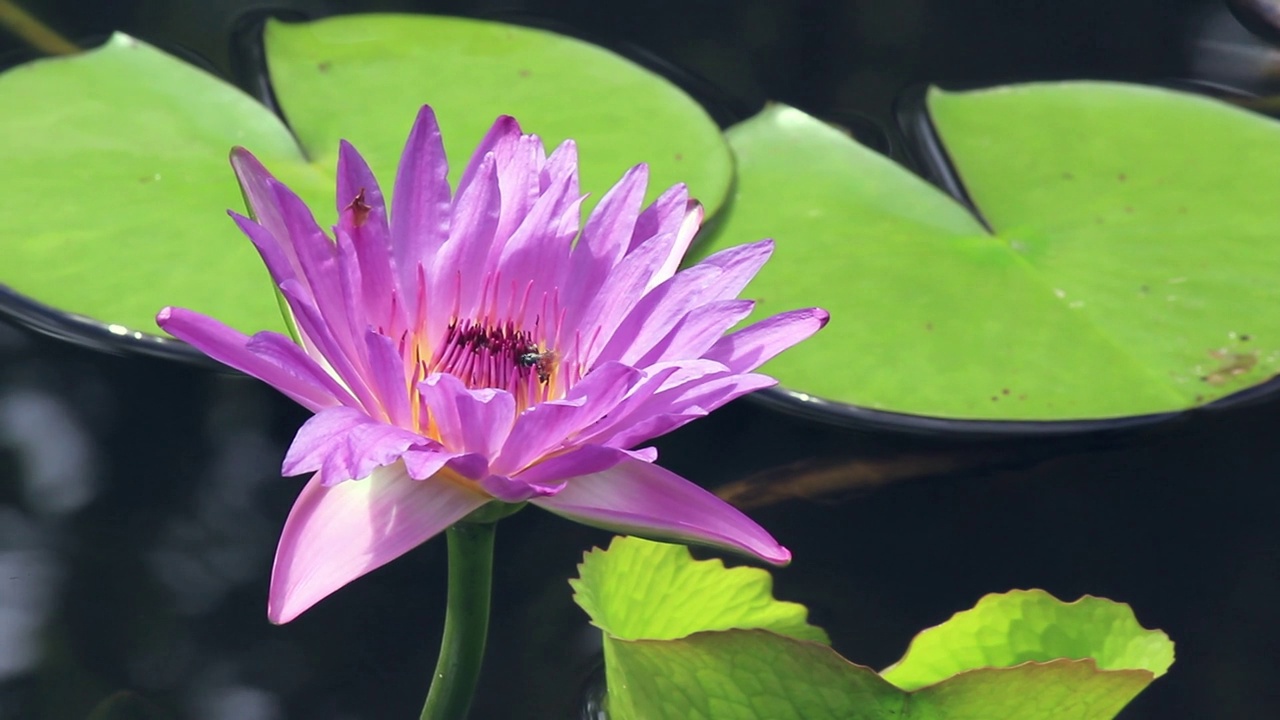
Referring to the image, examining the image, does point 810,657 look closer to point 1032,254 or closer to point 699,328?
point 699,328

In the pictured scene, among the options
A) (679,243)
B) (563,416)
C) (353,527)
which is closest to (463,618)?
(353,527)

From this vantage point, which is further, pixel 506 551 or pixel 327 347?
pixel 506 551

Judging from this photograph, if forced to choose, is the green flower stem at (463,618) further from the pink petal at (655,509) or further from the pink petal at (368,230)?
the pink petal at (368,230)

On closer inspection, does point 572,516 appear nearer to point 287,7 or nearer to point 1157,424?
point 1157,424

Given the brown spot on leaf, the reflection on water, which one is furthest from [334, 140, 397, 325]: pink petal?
the brown spot on leaf

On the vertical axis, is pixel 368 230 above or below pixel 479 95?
above

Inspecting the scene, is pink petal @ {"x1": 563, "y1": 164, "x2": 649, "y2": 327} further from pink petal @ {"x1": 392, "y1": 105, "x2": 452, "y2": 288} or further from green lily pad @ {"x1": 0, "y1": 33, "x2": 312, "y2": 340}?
green lily pad @ {"x1": 0, "y1": 33, "x2": 312, "y2": 340}

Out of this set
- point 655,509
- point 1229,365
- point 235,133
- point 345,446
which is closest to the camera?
point 345,446
